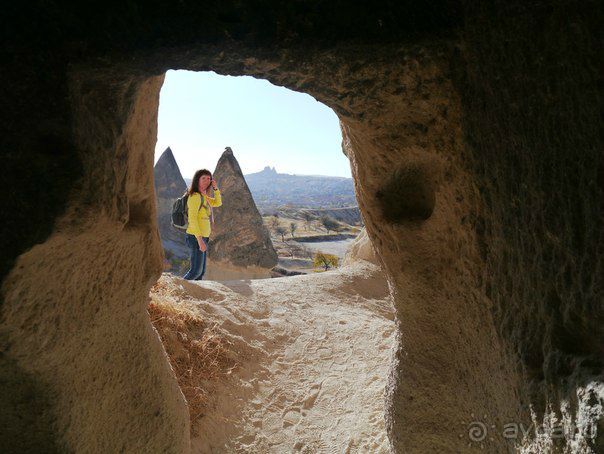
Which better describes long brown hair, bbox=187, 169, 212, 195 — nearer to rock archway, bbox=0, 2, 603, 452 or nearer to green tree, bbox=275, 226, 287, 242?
rock archway, bbox=0, 2, 603, 452

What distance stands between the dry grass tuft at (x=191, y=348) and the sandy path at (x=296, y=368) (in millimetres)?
66

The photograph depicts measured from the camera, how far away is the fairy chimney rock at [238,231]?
6994 mm

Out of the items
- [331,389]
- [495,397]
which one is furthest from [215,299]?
[495,397]

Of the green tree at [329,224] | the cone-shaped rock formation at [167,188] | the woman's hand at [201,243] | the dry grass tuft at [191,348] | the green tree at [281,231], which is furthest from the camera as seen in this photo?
the green tree at [329,224]

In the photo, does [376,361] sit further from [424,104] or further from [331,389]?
[424,104]

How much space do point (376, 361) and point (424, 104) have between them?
2155mm

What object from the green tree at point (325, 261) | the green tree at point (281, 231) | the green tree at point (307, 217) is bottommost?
the green tree at point (325, 261)

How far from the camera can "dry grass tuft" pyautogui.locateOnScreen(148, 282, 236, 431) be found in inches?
88.8

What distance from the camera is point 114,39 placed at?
84 centimetres

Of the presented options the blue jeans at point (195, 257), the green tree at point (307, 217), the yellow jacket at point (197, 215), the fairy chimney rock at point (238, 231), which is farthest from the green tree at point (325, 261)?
the green tree at point (307, 217)

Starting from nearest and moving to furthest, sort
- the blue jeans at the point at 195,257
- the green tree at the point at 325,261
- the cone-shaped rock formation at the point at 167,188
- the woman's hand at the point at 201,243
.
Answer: the woman's hand at the point at 201,243, the blue jeans at the point at 195,257, the cone-shaped rock formation at the point at 167,188, the green tree at the point at 325,261

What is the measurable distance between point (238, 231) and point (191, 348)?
183 inches

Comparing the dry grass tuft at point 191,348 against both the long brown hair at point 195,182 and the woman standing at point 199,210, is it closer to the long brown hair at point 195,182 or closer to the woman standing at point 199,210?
the woman standing at point 199,210

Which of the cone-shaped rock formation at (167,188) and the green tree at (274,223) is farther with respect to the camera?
the green tree at (274,223)
